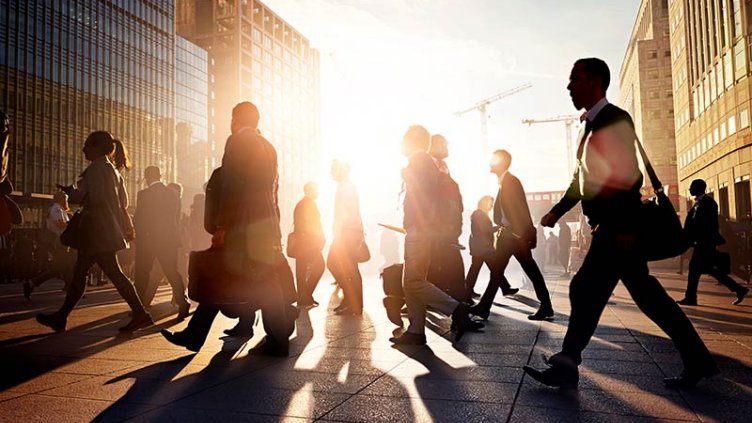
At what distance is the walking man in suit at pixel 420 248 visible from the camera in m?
4.99

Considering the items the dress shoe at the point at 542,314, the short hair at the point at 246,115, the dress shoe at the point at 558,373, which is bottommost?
the dress shoe at the point at 542,314

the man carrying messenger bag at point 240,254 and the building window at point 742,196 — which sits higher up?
the building window at point 742,196

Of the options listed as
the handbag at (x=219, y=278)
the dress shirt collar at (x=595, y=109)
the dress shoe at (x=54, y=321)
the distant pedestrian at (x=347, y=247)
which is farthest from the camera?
the distant pedestrian at (x=347, y=247)

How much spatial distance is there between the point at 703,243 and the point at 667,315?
6391 millimetres

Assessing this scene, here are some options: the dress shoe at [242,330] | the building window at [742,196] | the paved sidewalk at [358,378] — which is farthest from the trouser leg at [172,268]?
the building window at [742,196]

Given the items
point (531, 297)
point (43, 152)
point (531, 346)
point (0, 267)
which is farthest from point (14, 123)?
point (531, 346)

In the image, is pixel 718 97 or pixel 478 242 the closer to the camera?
pixel 478 242

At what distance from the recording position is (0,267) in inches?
645

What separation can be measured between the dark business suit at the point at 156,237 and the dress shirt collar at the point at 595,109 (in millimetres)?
5306

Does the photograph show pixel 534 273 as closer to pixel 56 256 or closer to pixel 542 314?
pixel 542 314

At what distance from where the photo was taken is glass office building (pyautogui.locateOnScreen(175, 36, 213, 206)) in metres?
83.6

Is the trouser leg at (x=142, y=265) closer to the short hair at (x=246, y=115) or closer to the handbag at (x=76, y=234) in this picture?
the handbag at (x=76, y=234)

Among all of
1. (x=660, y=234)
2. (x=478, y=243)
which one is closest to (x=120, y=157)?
(x=478, y=243)

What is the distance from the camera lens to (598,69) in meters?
3.79
